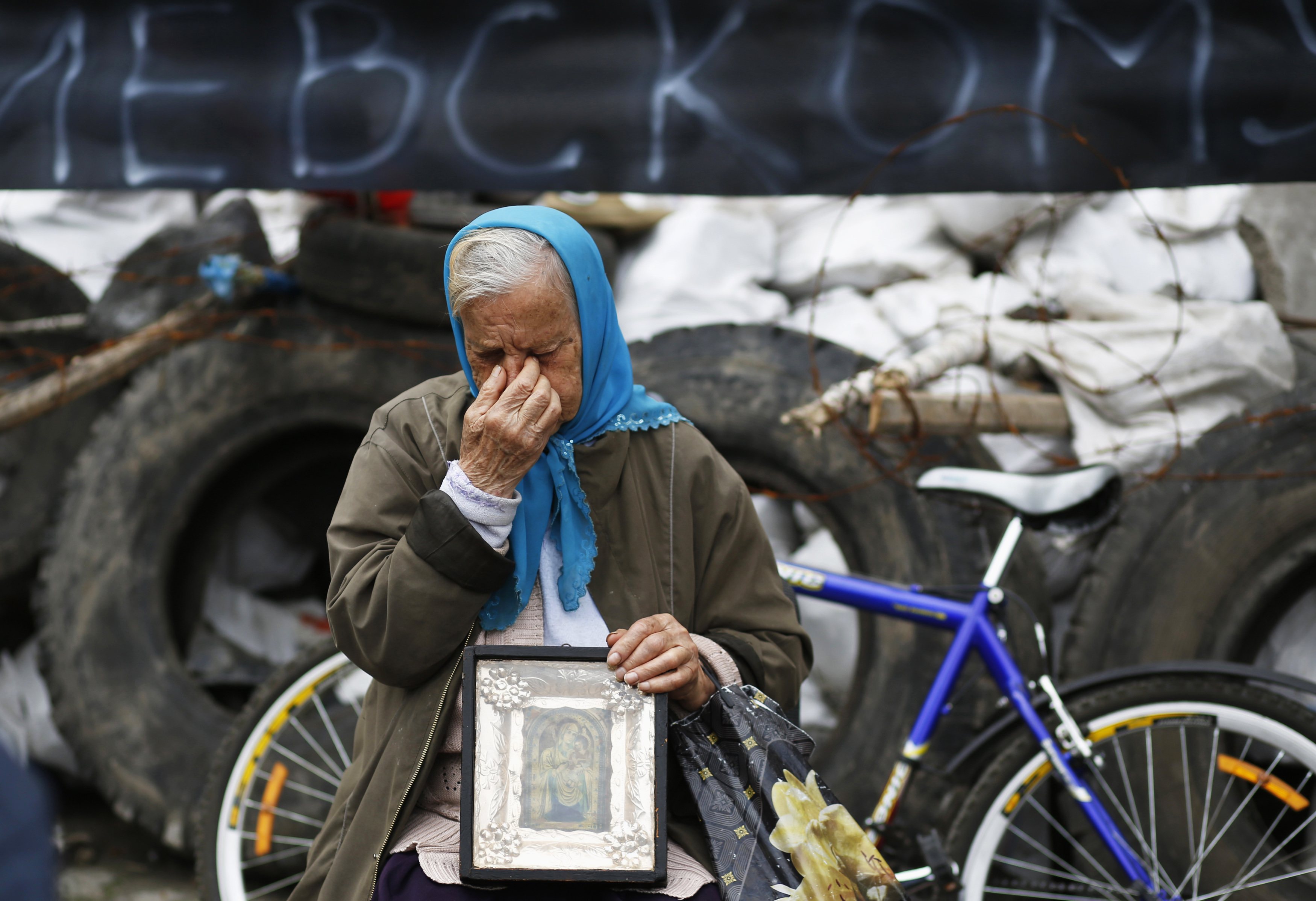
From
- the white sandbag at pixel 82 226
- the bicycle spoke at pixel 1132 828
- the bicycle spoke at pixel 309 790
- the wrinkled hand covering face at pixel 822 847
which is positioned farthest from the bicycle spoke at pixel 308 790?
the white sandbag at pixel 82 226

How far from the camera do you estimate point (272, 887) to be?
2605mm

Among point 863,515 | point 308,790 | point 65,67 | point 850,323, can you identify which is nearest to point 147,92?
point 65,67

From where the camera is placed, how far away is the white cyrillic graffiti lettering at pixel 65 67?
2.96 meters

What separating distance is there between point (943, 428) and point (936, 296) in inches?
34.0

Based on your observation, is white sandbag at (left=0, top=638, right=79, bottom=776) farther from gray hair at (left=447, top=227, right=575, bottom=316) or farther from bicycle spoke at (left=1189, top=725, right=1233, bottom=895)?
bicycle spoke at (left=1189, top=725, right=1233, bottom=895)

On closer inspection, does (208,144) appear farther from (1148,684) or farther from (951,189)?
(1148,684)

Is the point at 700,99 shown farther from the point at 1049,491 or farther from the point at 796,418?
the point at 1049,491

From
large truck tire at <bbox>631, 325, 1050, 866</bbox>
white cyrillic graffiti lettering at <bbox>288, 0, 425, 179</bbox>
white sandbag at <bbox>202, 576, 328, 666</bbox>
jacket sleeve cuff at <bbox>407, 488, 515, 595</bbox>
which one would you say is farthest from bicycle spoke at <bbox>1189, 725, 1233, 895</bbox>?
white sandbag at <bbox>202, 576, 328, 666</bbox>

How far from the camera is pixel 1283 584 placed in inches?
106

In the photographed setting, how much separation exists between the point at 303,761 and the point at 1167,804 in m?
2.07

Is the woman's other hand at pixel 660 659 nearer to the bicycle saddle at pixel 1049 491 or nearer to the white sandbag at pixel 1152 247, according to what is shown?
the bicycle saddle at pixel 1049 491

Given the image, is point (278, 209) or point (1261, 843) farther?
point (278, 209)

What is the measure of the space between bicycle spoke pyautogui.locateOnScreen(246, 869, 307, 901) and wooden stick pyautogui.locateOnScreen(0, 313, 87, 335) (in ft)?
6.49

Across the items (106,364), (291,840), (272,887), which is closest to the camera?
(272,887)
